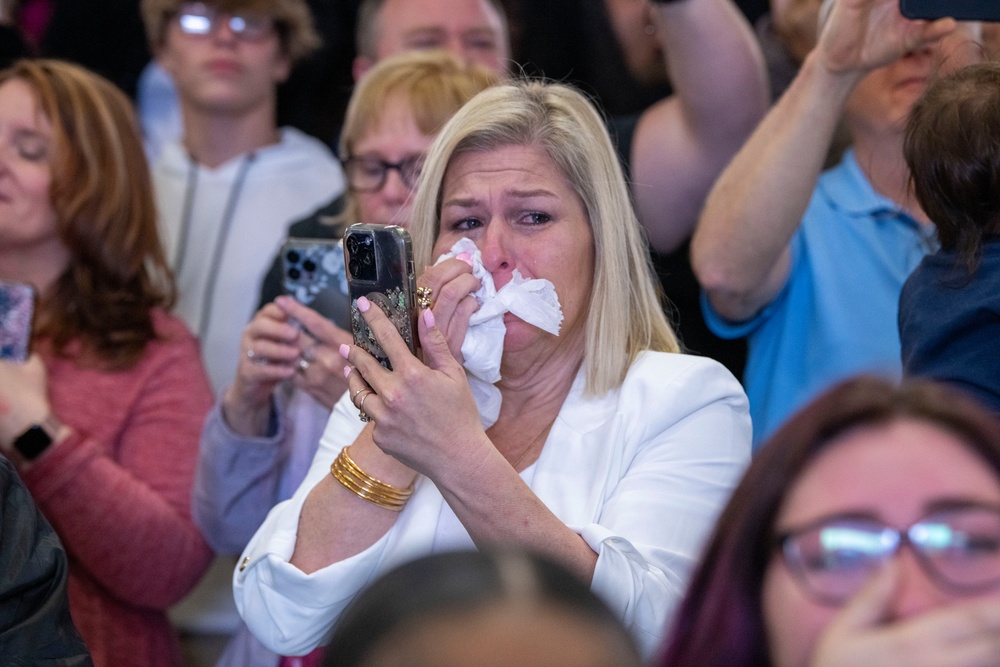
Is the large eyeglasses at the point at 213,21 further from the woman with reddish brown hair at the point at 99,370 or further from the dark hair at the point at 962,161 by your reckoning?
the dark hair at the point at 962,161

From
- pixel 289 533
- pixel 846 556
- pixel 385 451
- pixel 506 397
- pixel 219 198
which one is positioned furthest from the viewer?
pixel 219 198

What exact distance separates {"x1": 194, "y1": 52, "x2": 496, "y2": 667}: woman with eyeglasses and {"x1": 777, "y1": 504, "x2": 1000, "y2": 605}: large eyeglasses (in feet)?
5.02

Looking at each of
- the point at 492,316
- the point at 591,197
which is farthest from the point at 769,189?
the point at 492,316

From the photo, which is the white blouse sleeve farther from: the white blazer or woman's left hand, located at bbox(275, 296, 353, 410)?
woman's left hand, located at bbox(275, 296, 353, 410)

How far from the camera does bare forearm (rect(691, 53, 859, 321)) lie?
8.02ft

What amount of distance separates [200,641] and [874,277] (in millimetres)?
1933

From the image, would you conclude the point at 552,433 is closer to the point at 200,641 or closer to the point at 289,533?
the point at 289,533

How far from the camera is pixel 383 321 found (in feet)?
6.18

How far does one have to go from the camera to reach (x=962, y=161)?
74.9 inches

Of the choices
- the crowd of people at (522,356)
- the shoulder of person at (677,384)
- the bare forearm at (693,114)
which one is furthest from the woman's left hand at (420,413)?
the bare forearm at (693,114)

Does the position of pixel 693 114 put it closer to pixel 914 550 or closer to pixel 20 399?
pixel 20 399

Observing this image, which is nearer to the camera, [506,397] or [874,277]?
[506,397]

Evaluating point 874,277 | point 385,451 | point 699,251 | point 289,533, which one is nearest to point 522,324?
point 385,451

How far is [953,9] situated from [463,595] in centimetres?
177
